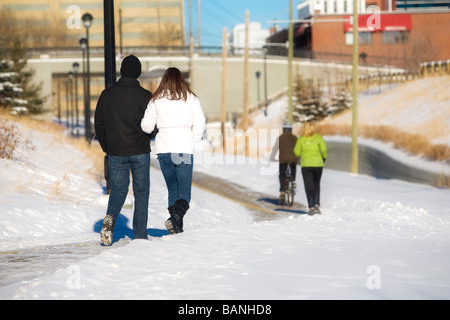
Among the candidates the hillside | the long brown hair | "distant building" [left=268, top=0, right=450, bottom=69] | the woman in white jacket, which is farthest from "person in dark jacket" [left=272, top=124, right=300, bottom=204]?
"distant building" [left=268, top=0, right=450, bottom=69]

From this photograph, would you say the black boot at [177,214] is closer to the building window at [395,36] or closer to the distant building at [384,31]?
the distant building at [384,31]

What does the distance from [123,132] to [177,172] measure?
80cm

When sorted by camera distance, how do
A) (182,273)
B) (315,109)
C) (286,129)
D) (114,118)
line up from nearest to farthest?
(182,273) → (114,118) → (286,129) → (315,109)

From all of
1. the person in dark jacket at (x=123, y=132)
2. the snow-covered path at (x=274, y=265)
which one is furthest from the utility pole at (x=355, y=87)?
the person in dark jacket at (x=123, y=132)

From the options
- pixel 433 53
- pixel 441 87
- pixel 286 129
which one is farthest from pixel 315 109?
pixel 286 129

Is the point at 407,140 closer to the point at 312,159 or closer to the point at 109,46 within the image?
the point at 312,159

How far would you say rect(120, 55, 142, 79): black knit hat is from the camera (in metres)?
8.09

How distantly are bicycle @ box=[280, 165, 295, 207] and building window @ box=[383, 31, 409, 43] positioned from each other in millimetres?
71070

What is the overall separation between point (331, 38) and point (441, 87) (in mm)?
43135

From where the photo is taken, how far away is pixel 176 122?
813 cm

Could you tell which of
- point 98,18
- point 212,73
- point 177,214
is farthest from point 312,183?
point 98,18

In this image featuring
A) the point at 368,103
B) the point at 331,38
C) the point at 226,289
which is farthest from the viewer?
the point at 331,38
